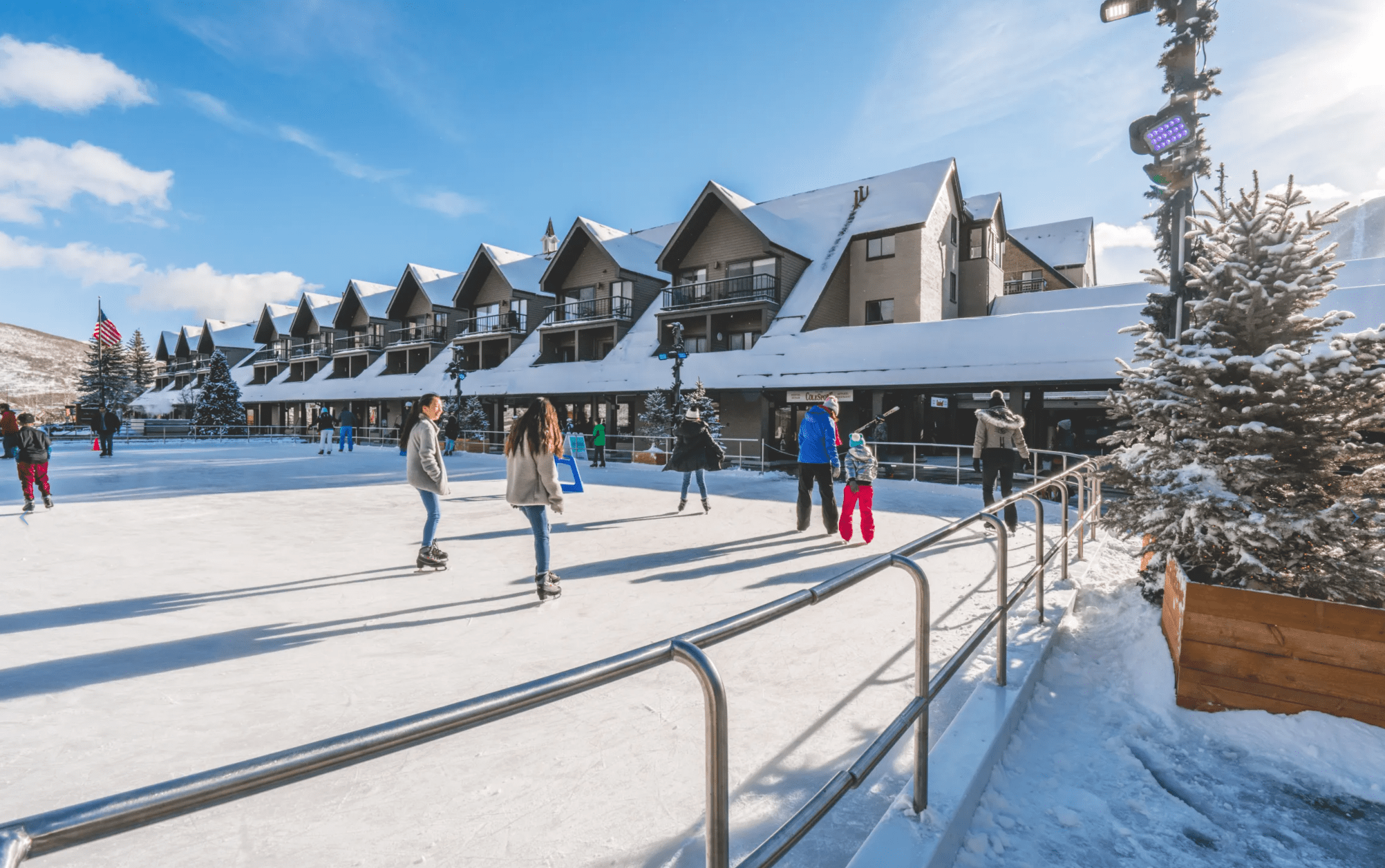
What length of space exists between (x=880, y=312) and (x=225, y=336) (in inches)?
2231

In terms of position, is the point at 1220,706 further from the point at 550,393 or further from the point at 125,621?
the point at 550,393

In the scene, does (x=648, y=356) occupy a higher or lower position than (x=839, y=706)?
higher

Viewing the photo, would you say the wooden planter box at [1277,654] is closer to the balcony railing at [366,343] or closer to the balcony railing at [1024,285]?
the balcony railing at [1024,285]

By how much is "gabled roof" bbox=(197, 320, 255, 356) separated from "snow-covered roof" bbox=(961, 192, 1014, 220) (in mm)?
55473

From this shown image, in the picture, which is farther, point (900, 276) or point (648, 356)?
point (648, 356)

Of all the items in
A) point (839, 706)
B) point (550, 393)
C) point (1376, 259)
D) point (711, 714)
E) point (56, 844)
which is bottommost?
point (839, 706)

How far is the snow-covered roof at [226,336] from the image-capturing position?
53.9m

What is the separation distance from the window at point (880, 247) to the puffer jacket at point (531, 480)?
2061 centimetres

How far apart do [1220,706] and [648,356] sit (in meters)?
21.9

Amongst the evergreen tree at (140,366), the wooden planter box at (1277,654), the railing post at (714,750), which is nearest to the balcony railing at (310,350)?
the evergreen tree at (140,366)

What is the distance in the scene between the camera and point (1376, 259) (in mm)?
17000

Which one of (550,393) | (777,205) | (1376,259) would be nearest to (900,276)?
(777,205)

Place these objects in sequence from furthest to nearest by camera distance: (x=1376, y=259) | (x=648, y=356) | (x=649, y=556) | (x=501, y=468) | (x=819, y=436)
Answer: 1. (x=648, y=356)
2. (x=501, y=468)
3. (x=1376, y=259)
4. (x=819, y=436)
5. (x=649, y=556)

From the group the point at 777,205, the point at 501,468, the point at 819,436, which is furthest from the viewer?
the point at 777,205
